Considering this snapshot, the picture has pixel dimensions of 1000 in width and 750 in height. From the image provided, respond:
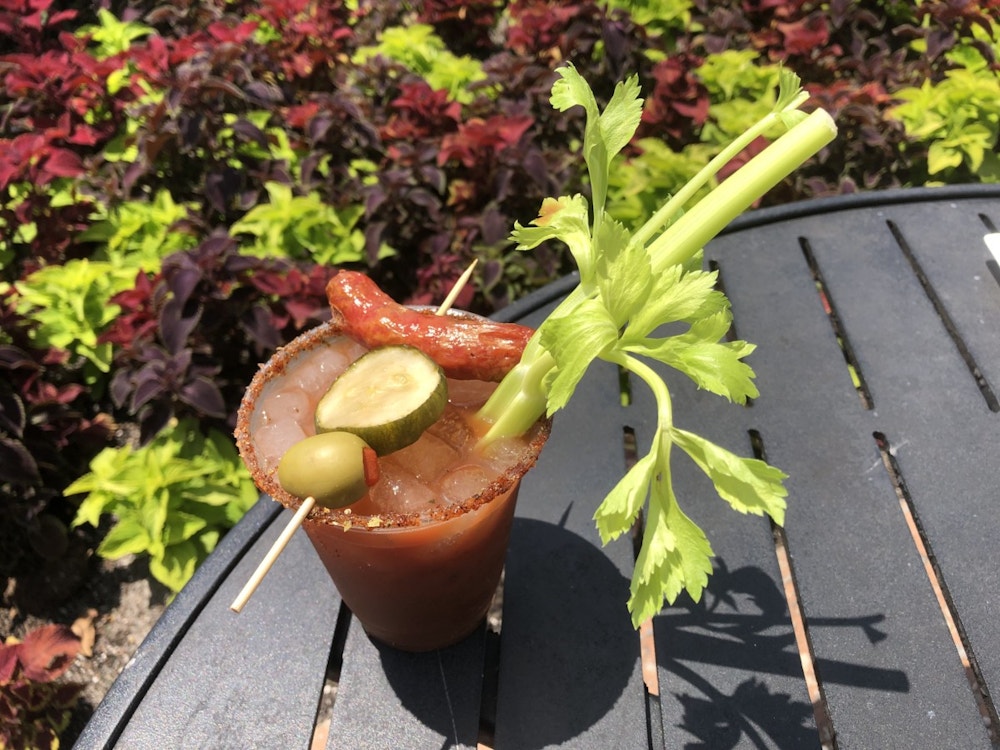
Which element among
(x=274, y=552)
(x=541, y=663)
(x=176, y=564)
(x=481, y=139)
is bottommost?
(x=176, y=564)

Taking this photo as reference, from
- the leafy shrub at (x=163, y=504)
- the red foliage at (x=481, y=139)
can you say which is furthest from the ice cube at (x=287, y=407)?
the red foliage at (x=481, y=139)

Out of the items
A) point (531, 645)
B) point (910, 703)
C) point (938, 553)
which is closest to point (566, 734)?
point (531, 645)

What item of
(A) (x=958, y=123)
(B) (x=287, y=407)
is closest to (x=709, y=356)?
(B) (x=287, y=407)

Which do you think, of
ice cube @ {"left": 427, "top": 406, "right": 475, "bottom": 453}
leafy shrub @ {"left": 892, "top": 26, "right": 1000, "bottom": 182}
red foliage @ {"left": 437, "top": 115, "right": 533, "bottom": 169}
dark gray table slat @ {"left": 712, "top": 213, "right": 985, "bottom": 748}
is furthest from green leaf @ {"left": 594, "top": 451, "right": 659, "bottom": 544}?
leafy shrub @ {"left": 892, "top": 26, "right": 1000, "bottom": 182}

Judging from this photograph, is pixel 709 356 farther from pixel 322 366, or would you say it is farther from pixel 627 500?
Result: pixel 322 366

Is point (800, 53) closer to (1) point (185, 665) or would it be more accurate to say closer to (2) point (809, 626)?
(2) point (809, 626)

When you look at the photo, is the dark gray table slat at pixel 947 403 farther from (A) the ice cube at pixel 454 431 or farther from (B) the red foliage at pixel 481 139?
(B) the red foliage at pixel 481 139

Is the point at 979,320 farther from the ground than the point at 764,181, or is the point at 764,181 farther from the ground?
the point at 764,181
